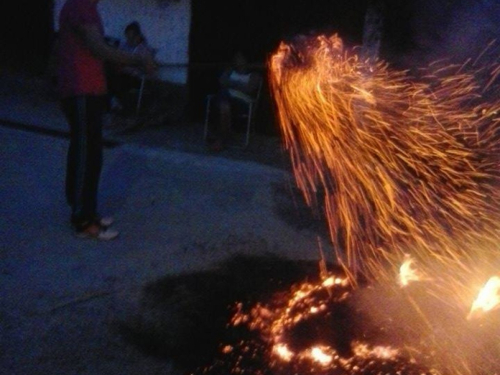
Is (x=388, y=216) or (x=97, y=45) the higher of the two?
(x=97, y=45)

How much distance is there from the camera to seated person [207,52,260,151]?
Answer: 7.79 metres

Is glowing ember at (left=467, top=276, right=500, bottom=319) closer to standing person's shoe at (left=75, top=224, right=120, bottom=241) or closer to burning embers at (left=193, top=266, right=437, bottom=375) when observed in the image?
burning embers at (left=193, top=266, right=437, bottom=375)

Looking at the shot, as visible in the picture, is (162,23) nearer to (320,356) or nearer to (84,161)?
(84,161)

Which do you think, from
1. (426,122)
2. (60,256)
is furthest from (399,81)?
(60,256)

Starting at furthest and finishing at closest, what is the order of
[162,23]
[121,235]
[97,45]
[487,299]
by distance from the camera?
[162,23] → [121,235] → [97,45] → [487,299]

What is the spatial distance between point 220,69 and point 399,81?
7.79 feet

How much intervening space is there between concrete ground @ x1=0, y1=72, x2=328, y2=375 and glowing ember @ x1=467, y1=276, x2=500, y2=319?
1.37 metres

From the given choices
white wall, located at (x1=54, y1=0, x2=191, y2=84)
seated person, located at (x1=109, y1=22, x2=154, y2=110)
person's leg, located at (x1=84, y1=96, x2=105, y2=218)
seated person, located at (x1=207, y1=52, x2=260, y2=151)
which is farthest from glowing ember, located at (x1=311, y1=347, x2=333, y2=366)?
white wall, located at (x1=54, y1=0, x2=191, y2=84)

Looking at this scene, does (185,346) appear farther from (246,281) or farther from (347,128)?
(347,128)

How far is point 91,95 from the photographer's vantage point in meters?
4.98

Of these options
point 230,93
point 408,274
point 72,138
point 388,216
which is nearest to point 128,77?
point 230,93

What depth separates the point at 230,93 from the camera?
7.91 m

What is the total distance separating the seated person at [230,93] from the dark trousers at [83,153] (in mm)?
2715

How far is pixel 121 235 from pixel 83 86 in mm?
1262
